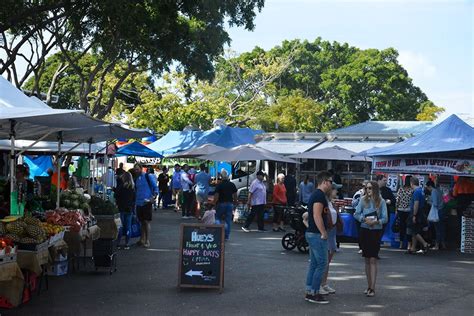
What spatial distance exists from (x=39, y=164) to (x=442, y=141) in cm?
2049

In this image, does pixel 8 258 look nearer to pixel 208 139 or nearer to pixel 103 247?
pixel 103 247

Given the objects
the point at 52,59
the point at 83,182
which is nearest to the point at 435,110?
the point at 52,59

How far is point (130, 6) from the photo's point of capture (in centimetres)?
1838

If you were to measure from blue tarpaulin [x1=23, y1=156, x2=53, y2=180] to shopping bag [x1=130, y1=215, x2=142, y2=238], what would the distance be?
15.6m

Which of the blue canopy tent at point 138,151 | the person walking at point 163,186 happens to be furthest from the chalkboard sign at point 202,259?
the person walking at point 163,186

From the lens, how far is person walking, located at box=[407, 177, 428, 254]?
1503 cm

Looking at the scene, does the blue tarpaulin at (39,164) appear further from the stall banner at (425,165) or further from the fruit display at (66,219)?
the fruit display at (66,219)

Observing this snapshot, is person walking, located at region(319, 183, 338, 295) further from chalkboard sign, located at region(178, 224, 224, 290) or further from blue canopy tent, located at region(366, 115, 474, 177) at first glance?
blue canopy tent, located at region(366, 115, 474, 177)

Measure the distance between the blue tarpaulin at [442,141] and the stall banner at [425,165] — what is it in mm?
253

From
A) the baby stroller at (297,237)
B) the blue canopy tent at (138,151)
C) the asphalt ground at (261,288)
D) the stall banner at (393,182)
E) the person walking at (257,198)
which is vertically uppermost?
the blue canopy tent at (138,151)

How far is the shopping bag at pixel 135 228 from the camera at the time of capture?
15.4m

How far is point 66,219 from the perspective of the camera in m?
10.5

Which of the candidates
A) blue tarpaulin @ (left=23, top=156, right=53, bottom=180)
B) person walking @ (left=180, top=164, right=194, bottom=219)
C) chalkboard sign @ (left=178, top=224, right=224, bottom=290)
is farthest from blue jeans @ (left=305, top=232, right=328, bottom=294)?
blue tarpaulin @ (left=23, top=156, right=53, bottom=180)

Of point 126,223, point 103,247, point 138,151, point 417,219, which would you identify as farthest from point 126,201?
point 138,151
